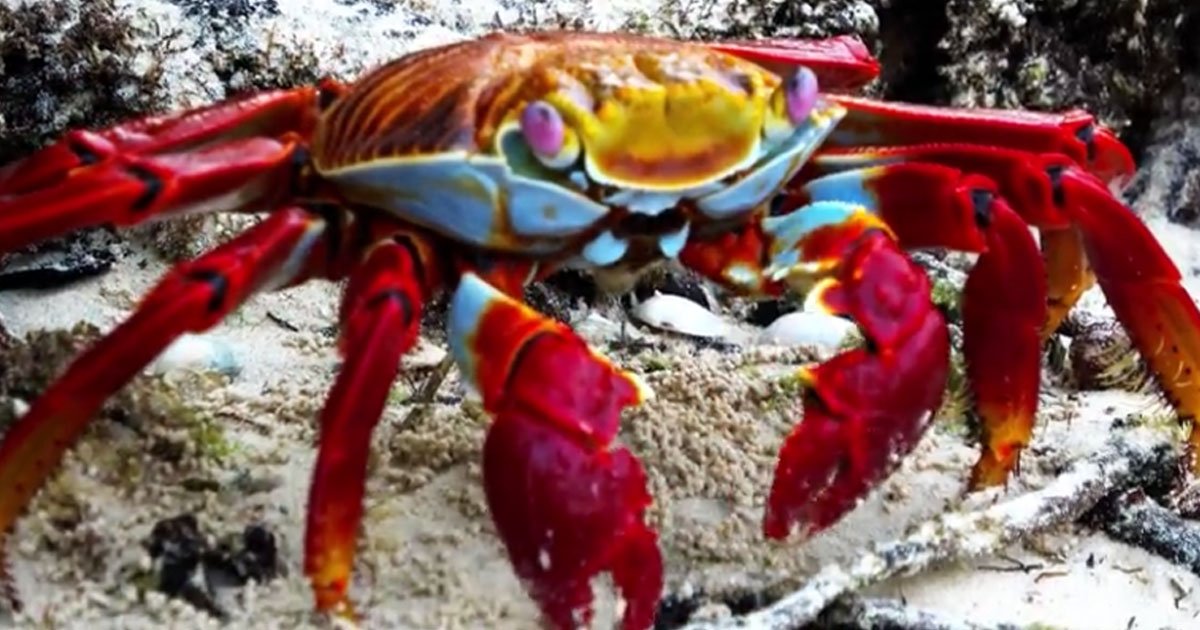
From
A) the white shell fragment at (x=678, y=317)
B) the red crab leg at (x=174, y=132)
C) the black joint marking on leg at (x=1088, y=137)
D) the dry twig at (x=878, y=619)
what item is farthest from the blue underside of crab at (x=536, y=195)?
the white shell fragment at (x=678, y=317)

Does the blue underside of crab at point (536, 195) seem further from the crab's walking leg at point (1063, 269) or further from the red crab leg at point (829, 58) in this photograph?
the crab's walking leg at point (1063, 269)

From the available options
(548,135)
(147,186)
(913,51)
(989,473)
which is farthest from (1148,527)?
(913,51)

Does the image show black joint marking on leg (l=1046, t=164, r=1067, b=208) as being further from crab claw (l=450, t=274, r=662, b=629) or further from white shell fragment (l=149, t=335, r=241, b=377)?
white shell fragment (l=149, t=335, r=241, b=377)

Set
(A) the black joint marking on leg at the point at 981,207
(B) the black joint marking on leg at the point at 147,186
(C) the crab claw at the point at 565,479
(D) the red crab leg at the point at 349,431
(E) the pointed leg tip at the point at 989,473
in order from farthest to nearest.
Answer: (E) the pointed leg tip at the point at 989,473 → (A) the black joint marking on leg at the point at 981,207 → (B) the black joint marking on leg at the point at 147,186 → (D) the red crab leg at the point at 349,431 → (C) the crab claw at the point at 565,479

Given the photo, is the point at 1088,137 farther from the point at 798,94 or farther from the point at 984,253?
the point at 798,94

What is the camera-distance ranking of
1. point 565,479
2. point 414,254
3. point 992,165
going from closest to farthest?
point 565,479, point 414,254, point 992,165

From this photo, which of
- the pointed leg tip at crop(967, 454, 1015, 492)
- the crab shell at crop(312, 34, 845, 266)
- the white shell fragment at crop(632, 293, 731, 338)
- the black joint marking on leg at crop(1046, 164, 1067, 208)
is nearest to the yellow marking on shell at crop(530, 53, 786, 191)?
the crab shell at crop(312, 34, 845, 266)

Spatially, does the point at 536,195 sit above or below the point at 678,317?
above
